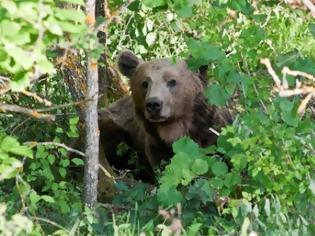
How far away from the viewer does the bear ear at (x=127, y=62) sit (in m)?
9.22

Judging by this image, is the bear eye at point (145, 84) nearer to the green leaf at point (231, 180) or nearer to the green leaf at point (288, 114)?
the green leaf at point (231, 180)

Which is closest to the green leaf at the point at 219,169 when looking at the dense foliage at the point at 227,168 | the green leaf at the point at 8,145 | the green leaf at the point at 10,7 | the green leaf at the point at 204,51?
the dense foliage at the point at 227,168

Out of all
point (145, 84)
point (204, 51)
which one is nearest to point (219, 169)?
point (204, 51)

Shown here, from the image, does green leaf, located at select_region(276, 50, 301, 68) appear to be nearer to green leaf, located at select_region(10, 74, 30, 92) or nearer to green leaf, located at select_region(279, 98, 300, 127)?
green leaf, located at select_region(279, 98, 300, 127)


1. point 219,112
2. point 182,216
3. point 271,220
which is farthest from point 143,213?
point 219,112

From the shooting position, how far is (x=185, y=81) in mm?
8984

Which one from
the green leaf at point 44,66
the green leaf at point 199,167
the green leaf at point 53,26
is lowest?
the green leaf at point 199,167

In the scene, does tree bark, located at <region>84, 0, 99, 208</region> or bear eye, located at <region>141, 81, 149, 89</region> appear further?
bear eye, located at <region>141, 81, 149, 89</region>

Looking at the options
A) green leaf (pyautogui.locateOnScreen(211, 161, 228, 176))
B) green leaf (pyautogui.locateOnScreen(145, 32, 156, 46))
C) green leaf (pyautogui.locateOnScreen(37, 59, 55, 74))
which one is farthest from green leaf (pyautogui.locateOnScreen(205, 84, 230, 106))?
green leaf (pyautogui.locateOnScreen(145, 32, 156, 46))

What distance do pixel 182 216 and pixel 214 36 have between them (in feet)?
3.97

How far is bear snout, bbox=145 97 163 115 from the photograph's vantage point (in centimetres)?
862

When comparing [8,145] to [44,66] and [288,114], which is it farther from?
[288,114]

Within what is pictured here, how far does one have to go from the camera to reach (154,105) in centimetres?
866

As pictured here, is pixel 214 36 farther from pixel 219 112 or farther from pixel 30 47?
pixel 219 112
